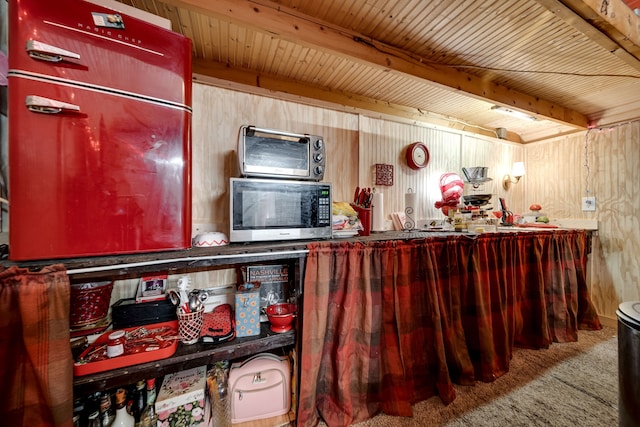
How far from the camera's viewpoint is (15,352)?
769 mm

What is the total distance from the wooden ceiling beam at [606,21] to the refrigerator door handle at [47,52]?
6.71ft

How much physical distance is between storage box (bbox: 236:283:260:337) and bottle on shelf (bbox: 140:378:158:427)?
46 centimetres

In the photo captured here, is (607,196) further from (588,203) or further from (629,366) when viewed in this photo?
(629,366)

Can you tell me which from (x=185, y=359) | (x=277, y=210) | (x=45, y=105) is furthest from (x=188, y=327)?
(x=45, y=105)

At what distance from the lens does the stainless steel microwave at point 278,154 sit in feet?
4.28

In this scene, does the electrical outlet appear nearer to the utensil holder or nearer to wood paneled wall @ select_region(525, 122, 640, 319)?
wood paneled wall @ select_region(525, 122, 640, 319)

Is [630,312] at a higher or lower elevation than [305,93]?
lower

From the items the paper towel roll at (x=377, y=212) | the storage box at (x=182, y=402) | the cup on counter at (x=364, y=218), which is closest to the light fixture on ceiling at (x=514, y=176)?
the paper towel roll at (x=377, y=212)

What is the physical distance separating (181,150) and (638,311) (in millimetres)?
1992

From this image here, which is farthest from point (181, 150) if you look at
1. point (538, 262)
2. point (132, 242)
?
point (538, 262)

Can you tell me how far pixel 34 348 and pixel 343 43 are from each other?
6.45 ft

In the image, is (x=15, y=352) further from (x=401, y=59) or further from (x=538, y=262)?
(x=538, y=262)

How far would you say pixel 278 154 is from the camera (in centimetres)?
138

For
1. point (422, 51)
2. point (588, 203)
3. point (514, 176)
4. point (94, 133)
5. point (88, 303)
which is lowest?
point (88, 303)
